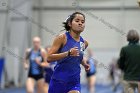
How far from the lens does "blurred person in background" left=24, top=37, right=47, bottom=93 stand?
1320cm

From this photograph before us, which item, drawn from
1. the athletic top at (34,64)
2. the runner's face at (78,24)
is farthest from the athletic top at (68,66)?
the athletic top at (34,64)

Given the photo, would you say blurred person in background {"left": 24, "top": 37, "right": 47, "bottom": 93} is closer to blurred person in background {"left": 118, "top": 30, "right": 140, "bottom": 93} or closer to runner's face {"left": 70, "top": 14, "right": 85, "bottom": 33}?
blurred person in background {"left": 118, "top": 30, "right": 140, "bottom": 93}

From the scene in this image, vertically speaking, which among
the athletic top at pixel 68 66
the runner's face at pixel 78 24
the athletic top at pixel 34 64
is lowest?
the athletic top at pixel 34 64

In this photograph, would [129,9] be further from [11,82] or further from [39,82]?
[39,82]

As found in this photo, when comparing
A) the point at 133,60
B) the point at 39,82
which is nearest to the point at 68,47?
the point at 133,60

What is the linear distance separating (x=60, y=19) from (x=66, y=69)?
78.7 feet

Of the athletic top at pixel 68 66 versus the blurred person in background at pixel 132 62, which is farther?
the blurred person in background at pixel 132 62

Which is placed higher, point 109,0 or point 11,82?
point 109,0

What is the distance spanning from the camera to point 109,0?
31203mm

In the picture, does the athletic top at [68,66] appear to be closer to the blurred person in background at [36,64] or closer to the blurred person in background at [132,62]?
the blurred person in background at [132,62]

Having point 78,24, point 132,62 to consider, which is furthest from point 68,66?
point 132,62

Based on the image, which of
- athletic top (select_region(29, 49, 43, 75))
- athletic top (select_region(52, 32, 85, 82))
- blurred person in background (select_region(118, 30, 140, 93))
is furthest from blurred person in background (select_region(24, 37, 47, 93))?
athletic top (select_region(52, 32, 85, 82))

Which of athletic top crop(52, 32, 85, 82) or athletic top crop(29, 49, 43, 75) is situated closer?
athletic top crop(52, 32, 85, 82)

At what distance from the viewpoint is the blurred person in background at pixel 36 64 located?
43.3ft
